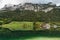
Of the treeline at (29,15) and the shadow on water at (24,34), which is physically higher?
the treeline at (29,15)

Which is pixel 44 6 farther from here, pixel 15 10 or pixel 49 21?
pixel 15 10

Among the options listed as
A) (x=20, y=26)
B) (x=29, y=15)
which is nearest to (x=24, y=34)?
(x=20, y=26)

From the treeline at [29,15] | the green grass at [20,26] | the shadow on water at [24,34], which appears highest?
the treeline at [29,15]

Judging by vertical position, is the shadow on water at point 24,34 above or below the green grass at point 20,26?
below

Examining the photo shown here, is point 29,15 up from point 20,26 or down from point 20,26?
up

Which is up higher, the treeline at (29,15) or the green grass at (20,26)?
the treeline at (29,15)

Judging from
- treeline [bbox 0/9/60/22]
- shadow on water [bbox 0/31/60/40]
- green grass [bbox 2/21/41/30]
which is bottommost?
shadow on water [bbox 0/31/60/40]

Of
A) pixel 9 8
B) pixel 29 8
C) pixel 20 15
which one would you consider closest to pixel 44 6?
pixel 29 8

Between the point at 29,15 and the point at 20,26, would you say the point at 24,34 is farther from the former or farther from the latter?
the point at 29,15
